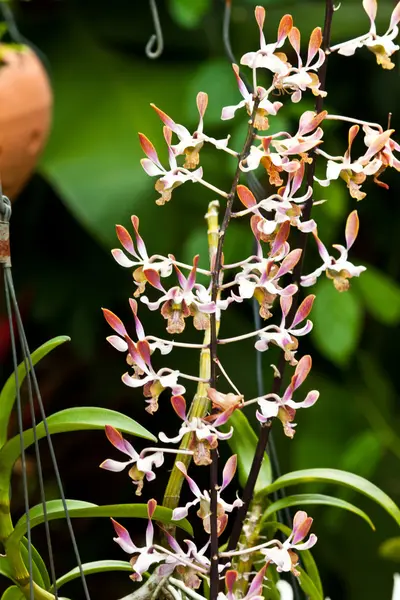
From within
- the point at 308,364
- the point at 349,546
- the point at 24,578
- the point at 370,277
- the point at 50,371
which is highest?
the point at 308,364

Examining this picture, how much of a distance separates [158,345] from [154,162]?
0.27 feet

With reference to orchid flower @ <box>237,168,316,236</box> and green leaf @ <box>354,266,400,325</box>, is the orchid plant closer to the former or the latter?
orchid flower @ <box>237,168,316,236</box>

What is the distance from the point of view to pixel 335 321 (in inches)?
45.9

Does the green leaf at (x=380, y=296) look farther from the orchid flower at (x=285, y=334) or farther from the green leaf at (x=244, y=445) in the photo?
the orchid flower at (x=285, y=334)

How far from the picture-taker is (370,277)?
4.03ft

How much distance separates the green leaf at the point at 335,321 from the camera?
115 centimetres

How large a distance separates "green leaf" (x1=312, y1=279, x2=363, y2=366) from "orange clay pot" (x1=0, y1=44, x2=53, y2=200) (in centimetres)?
43

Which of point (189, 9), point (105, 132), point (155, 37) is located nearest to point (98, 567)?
point (155, 37)

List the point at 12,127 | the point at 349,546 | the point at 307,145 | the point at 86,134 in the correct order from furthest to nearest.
Result: the point at 349,546, the point at 86,134, the point at 12,127, the point at 307,145

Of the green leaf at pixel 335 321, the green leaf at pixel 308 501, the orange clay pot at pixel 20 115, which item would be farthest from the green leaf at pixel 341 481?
the green leaf at pixel 335 321

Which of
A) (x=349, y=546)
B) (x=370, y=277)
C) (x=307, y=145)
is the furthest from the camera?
(x=349, y=546)

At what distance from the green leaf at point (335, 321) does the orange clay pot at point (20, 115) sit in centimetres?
43

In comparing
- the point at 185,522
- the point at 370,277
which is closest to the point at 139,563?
the point at 185,522

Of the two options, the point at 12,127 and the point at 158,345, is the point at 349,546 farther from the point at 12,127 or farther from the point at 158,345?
the point at 158,345
